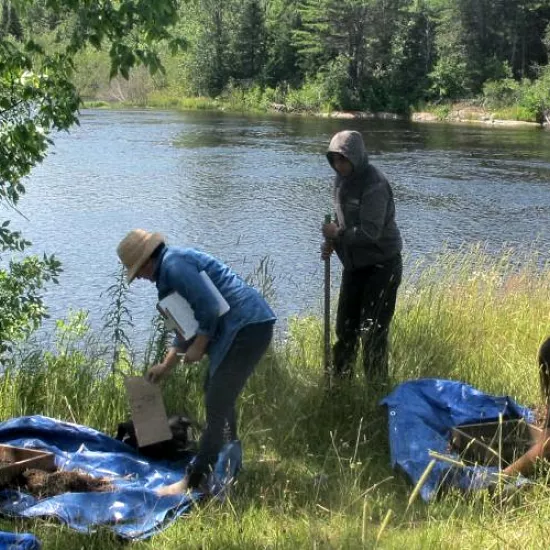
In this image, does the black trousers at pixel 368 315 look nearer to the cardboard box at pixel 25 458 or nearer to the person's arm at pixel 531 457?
the person's arm at pixel 531 457

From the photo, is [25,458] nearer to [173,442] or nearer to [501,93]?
[173,442]

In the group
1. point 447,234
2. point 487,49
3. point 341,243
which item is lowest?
point 447,234

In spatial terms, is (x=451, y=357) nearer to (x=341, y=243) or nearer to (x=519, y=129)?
(x=341, y=243)

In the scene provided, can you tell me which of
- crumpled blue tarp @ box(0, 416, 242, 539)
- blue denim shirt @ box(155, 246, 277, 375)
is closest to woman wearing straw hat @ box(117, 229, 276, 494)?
blue denim shirt @ box(155, 246, 277, 375)

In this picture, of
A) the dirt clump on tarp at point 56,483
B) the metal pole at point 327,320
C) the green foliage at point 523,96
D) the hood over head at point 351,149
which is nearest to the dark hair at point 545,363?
the metal pole at point 327,320

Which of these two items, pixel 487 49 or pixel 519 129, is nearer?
pixel 519 129

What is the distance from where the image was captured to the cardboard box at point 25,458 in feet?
13.6

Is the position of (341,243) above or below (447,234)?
above

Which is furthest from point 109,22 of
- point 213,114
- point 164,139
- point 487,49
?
point 487,49

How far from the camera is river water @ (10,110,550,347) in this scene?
12.1 metres

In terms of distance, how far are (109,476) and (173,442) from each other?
1.35ft

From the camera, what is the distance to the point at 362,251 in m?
5.13

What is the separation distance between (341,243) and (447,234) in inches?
423

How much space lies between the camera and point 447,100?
46.8 metres
